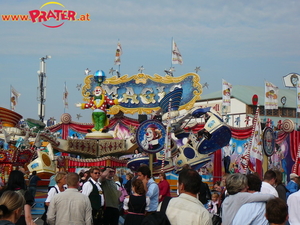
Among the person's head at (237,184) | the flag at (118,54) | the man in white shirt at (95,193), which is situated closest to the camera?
the person's head at (237,184)

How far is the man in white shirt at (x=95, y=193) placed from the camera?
8.74 meters

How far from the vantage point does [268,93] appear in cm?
2931

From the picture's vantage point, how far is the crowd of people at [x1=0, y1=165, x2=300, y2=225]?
4820 mm

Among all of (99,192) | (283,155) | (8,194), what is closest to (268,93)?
(283,155)

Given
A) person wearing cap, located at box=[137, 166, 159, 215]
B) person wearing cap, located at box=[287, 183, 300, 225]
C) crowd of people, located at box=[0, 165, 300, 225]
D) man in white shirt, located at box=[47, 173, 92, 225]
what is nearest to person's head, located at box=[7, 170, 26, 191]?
crowd of people, located at box=[0, 165, 300, 225]

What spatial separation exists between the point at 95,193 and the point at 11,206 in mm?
4299

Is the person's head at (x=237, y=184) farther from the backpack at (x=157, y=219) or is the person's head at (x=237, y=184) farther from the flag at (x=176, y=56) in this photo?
the flag at (x=176, y=56)

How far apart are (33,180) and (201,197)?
8.56 metres

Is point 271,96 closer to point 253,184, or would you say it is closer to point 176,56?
point 176,56

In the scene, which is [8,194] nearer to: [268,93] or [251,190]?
[251,190]

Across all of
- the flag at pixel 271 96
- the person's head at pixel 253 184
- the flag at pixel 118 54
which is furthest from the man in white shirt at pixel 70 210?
the flag at pixel 118 54

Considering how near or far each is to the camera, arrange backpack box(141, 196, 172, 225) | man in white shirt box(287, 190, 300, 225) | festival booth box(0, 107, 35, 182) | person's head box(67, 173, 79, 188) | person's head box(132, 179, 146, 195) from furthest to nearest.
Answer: festival booth box(0, 107, 35, 182) → person's head box(132, 179, 146, 195) → person's head box(67, 173, 79, 188) → man in white shirt box(287, 190, 300, 225) → backpack box(141, 196, 172, 225)

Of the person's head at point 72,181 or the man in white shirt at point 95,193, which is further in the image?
the man in white shirt at point 95,193

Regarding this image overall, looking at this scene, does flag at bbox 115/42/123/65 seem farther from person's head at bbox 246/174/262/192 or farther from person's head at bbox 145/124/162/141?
person's head at bbox 246/174/262/192
